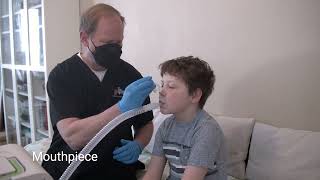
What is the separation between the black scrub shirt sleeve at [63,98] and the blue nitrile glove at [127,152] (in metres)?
0.21

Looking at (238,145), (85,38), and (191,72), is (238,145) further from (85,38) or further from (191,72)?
(85,38)

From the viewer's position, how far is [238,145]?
4.66 ft

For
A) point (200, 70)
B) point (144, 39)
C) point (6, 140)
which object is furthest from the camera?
point (6, 140)

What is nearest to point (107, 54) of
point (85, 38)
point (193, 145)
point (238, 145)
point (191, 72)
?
point (85, 38)

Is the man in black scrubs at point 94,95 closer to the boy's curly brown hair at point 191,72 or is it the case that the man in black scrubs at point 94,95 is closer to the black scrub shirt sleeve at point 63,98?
the black scrub shirt sleeve at point 63,98

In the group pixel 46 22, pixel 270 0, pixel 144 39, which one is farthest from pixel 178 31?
pixel 46 22

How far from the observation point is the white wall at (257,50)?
4.32 feet

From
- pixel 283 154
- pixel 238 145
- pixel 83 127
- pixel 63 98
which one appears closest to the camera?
pixel 83 127

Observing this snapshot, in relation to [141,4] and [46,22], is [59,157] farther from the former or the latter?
[46,22]

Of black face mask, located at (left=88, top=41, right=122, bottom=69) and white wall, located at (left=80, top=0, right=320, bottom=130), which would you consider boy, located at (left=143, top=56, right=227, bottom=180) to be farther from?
white wall, located at (left=80, top=0, right=320, bottom=130)

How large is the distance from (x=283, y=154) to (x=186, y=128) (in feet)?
1.52

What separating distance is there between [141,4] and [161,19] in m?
0.29

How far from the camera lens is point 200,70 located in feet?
3.74

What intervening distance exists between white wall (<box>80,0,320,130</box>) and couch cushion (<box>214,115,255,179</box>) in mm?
125
